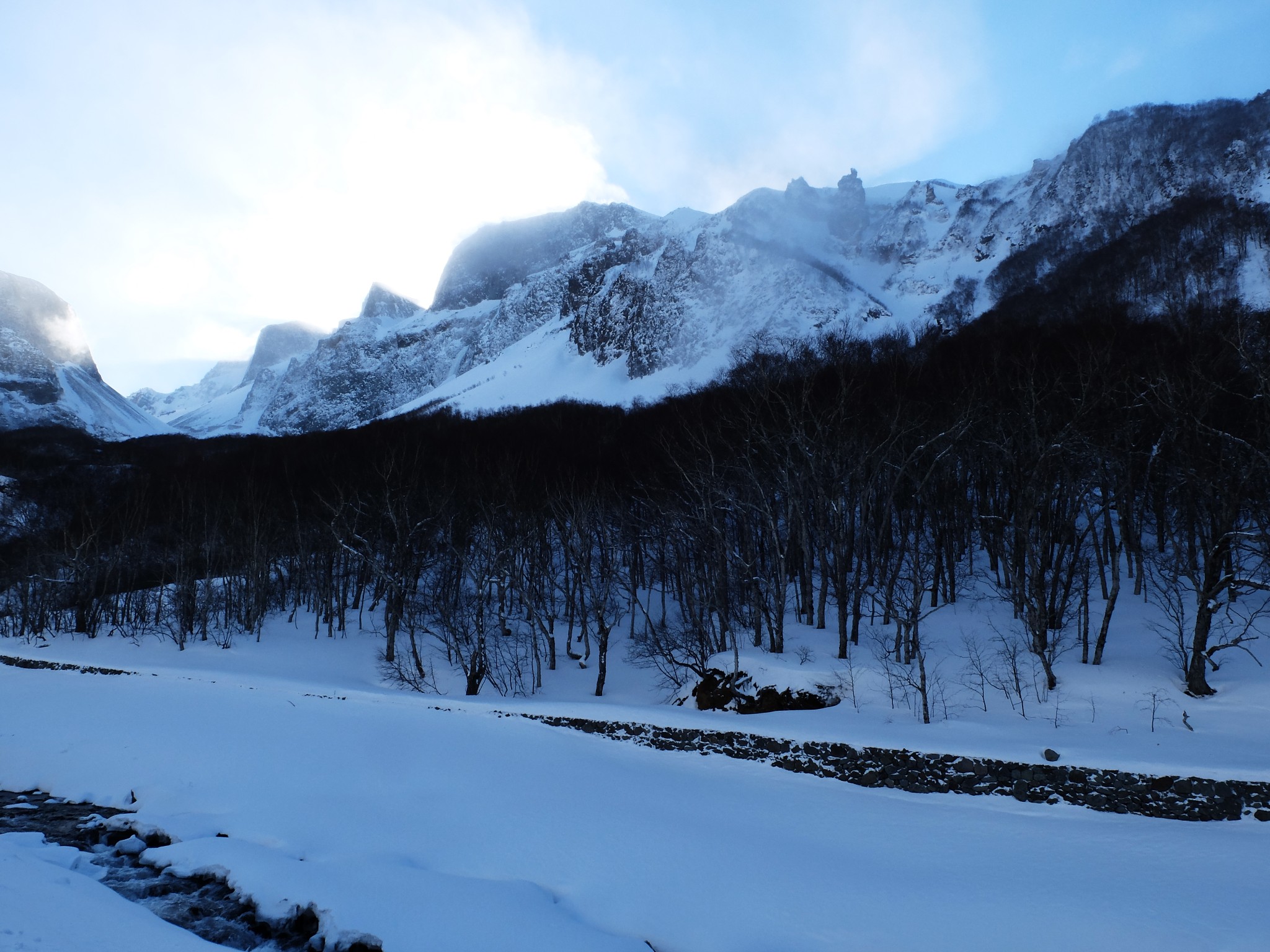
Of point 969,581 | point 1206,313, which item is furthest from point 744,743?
point 1206,313

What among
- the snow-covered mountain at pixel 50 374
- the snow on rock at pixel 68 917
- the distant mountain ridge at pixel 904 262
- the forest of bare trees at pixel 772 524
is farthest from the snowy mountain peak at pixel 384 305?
the snow on rock at pixel 68 917

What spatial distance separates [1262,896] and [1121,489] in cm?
1971

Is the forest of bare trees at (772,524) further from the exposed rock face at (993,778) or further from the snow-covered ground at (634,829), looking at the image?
the snow-covered ground at (634,829)

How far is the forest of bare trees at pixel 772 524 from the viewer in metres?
21.8

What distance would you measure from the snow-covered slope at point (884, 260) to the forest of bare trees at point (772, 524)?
95.6 ft

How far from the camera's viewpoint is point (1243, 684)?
16.2m

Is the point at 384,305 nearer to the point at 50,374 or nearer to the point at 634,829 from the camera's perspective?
the point at 50,374

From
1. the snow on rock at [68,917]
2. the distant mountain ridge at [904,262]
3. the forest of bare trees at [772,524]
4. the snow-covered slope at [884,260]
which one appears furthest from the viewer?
the snow-covered slope at [884,260]

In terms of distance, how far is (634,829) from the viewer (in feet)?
35.6

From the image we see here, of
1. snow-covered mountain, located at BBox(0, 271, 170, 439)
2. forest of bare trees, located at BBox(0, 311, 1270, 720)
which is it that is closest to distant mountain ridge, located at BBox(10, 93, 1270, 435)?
forest of bare trees, located at BBox(0, 311, 1270, 720)

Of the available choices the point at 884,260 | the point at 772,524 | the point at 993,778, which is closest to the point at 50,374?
the point at 772,524

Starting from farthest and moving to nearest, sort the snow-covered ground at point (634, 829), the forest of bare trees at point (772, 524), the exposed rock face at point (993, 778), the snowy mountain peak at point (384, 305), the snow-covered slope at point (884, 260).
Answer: the snowy mountain peak at point (384, 305) → the snow-covered slope at point (884, 260) → the forest of bare trees at point (772, 524) → the exposed rock face at point (993, 778) → the snow-covered ground at point (634, 829)

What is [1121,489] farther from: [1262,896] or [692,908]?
[692,908]

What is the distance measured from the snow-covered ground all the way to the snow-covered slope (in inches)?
2121
